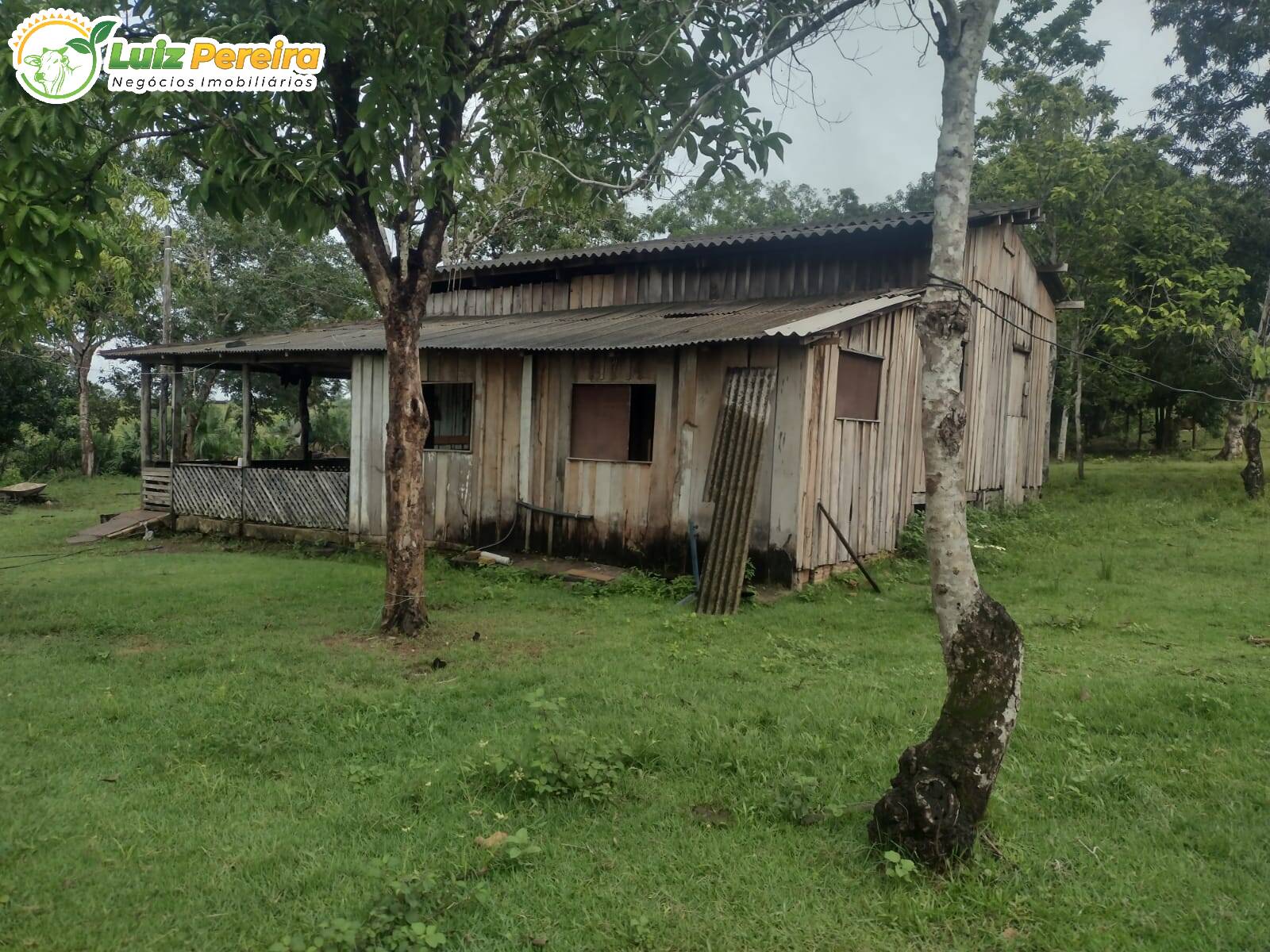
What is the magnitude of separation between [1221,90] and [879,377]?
648 inches

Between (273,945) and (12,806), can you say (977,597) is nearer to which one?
(273,945)

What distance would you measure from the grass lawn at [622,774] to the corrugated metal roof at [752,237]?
A: 537 cm

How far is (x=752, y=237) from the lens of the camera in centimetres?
1228

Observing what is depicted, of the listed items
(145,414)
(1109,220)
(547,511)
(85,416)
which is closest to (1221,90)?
(1109,220)

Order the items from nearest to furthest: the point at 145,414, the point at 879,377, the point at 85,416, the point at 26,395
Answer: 1. the point at 879,377
2. the point at 145,414
3. the point at 26,395
4. the point at 85,416

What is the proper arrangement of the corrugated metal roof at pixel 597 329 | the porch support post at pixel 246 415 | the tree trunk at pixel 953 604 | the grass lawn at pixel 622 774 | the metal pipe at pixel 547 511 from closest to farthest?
the grass lawn at pixel 622 774
the tree trunk at pixel 953 604
the corrugated metal roof at pixel 597 329
the metal pipe at pixel 547 511
the porch support post at pixel 246 415

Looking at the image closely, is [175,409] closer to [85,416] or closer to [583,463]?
[583,463]

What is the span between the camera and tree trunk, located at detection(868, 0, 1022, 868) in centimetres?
343

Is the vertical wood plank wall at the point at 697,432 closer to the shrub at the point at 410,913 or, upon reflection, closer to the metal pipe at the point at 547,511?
the metal pipe at the point at 547,511

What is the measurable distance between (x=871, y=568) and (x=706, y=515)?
2.28 m

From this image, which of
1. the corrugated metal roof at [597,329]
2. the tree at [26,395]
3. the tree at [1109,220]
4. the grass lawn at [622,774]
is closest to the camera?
the grass lawn at [622,774]

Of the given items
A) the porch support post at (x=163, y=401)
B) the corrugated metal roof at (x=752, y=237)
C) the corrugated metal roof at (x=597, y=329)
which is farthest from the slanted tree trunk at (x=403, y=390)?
the porch support post at (x=163, y=401)

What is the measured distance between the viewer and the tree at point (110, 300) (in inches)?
562

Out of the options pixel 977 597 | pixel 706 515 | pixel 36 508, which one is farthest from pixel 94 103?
pixel 36 508
